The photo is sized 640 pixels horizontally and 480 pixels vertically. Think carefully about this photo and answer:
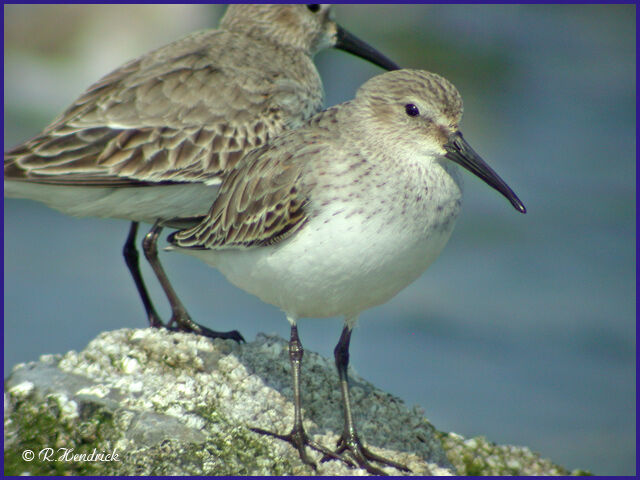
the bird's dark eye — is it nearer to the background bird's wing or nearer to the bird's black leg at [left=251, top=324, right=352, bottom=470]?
the bird's black leg at [left=251, top=324, right=352, bottom=470]

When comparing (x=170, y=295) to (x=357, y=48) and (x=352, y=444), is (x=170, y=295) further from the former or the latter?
(x=357, y=48)

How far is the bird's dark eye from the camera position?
518 cm

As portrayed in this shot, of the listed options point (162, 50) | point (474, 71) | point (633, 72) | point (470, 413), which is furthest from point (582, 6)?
point (162, 50)

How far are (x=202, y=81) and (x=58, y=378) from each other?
7.87 ft

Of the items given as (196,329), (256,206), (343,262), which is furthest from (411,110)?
(196,329)

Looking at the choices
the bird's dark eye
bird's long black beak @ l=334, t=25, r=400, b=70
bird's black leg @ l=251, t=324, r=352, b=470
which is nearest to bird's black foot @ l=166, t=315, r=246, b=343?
bird's black leg @ l=251, t=324, r=352, b=470

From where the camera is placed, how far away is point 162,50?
7.17m

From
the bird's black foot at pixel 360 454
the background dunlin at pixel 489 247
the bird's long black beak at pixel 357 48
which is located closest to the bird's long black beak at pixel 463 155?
the bird's black foot at pixel 360 454

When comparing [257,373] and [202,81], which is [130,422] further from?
[202,81]

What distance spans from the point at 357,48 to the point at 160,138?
257 cm

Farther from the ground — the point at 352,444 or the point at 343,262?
the point at 343,262

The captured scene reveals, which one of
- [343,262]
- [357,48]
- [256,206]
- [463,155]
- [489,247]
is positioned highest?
[489,247]

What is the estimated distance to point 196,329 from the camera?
6.78 m

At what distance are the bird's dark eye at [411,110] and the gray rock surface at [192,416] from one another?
1825 mm
